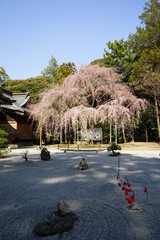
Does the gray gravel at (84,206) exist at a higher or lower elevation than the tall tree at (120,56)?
lower

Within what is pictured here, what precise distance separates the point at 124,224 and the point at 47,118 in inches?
579

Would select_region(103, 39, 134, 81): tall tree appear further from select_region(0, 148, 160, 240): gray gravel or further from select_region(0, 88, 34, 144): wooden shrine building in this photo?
select_region(0, 148, 160, 240): gray gravel

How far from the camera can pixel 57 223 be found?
A: 209 centimetres

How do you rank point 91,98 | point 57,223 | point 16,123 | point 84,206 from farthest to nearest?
point 16,123 < point 91,98 < point 84,206 < point 57,223

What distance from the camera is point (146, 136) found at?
16.8 m

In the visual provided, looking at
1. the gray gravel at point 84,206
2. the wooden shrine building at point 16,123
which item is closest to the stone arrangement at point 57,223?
the gray gravel at point 84,206

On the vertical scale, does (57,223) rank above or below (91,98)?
below

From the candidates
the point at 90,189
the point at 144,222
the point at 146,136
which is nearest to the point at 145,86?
the point at 146,136

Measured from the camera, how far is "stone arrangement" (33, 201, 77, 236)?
198cm

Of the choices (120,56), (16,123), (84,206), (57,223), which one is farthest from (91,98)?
(57,223)

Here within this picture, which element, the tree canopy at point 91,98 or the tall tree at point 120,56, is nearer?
the tree canopy at point 91,98

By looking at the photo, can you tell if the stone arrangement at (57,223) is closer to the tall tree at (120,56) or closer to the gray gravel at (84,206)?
the gray gravel at (84,206)

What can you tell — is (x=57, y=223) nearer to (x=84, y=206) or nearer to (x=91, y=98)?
(x=84, y=206)

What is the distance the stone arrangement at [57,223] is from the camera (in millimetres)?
1975
